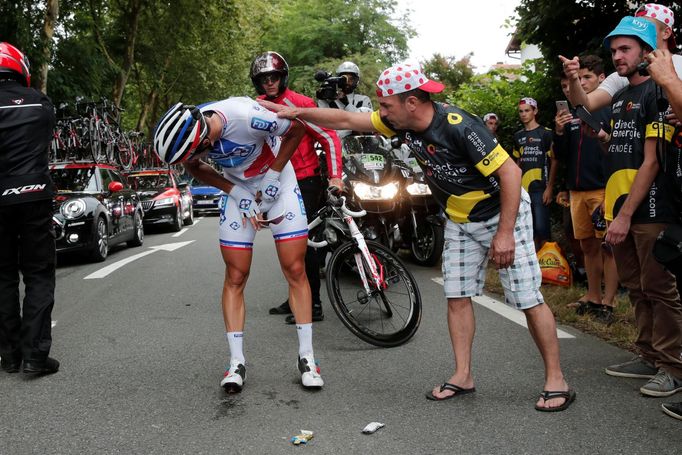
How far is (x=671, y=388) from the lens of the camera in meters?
3.94

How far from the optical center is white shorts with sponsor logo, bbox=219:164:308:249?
4.28 m

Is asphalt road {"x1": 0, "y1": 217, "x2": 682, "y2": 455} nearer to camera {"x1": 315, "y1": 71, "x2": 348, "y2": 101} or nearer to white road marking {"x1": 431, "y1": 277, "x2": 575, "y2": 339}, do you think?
white road marking {"x1": 431, "y1": 277, "x2": 575, "y2": 339}

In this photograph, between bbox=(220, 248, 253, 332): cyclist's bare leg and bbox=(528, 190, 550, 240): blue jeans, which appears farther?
bbox=(528, 190, 550, 240): blue jeans

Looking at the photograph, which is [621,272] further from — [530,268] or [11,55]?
[11,55]

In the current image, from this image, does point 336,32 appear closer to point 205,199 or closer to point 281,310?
point 205,199

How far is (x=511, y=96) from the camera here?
1149 cm

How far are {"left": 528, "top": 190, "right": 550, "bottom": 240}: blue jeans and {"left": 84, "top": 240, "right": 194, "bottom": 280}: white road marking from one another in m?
5.49

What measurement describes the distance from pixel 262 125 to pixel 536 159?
470 centimetres

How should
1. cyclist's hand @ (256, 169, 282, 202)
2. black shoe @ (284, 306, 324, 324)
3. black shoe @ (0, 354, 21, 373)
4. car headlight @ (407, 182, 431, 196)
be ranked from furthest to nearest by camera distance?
car headlight @ (407, 182, 431, 196) → black shoe @ (284, 306, 324, 324) → black shoe @ (0, 354, 21, 373) → cyclist's hand @ (256, 169, 282, 202)

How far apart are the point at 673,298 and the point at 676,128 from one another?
103 cm

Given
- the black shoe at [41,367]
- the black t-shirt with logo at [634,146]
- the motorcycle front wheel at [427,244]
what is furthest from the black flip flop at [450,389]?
the motorcycle front wheel at [427,244]

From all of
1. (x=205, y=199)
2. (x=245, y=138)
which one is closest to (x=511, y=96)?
(x=245, y=138)

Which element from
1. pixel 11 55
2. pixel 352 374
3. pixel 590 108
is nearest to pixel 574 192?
pixel 590 108

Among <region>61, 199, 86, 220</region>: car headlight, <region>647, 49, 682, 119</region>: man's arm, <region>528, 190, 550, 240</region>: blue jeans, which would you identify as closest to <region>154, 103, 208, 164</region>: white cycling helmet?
<region>647, 49, 682, 119</region>: man's arm
